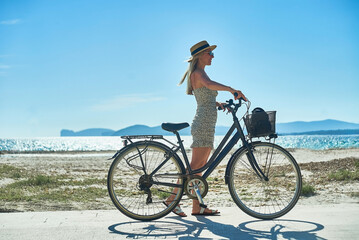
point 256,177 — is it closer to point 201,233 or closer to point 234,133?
point 234,133

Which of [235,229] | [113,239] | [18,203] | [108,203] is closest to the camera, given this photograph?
[113,239]

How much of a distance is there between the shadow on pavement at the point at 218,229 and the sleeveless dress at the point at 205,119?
1.07m

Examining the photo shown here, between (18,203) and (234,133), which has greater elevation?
(234,133)

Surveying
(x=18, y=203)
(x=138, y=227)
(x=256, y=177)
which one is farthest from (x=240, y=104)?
(x=18, y=203)

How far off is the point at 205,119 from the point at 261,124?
2.61 ft

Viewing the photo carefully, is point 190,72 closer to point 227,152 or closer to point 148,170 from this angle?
point 227,152

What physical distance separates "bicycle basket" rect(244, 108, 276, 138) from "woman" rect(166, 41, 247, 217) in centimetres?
55

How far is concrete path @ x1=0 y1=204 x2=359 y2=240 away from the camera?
4211 millimetres

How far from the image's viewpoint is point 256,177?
5289 millimetres

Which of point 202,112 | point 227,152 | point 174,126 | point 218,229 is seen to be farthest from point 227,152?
point 218,229

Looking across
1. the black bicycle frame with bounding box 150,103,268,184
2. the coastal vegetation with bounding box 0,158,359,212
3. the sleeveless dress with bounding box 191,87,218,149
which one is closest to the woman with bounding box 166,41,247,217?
the sleeveless dress with bounding box 191,87,218,149

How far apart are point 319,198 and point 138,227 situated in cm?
414

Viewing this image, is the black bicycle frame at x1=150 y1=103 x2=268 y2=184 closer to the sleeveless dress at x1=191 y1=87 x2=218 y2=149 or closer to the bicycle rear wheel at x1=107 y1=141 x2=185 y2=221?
the bicycle rear wheel at x1=107 y1=141 x2=185 y2=221

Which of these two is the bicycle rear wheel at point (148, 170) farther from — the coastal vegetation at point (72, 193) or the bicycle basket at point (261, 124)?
the coastal vegetation at point (72, 193)
